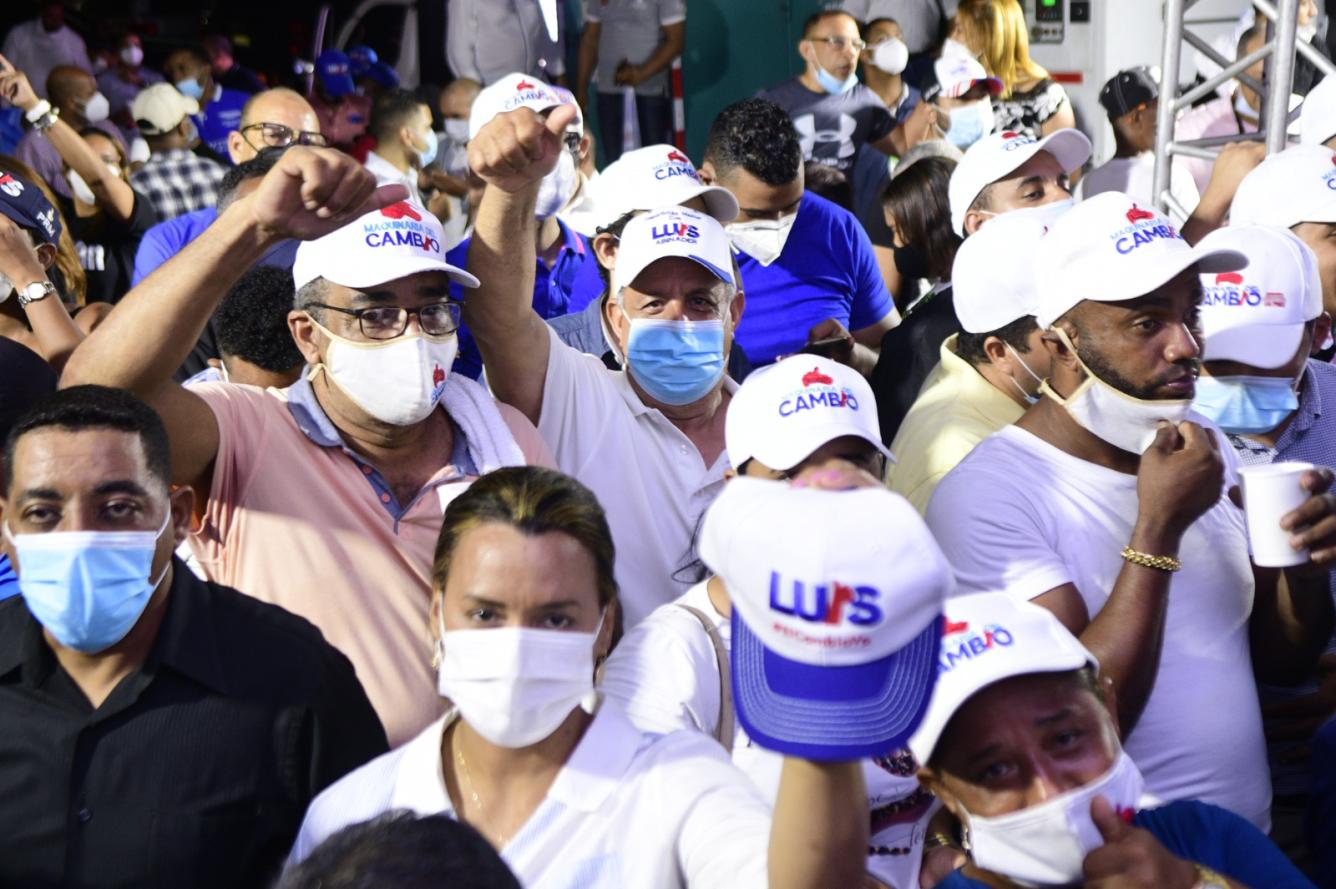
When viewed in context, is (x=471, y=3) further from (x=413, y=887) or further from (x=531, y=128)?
(x=413, y=887)

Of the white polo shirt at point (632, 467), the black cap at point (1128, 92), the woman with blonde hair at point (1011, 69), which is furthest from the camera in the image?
the woman with blonde hair at point (1011, 69)

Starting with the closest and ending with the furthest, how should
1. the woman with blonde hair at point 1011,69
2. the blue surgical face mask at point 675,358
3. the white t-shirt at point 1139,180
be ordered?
the blue surgical face mask at point 675,358
the white t-shirt at point 1139,180
the woman with blonde hair at point 1011,69

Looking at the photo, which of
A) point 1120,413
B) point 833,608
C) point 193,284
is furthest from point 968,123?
point 833,608

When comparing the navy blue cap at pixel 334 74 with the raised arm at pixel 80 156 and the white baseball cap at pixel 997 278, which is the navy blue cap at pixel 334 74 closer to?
the raised arm at pixel 80 156

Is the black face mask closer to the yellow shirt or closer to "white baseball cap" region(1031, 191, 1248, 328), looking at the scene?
the yellow shirt

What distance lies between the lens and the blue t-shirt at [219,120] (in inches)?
363

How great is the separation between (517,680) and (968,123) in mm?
6022

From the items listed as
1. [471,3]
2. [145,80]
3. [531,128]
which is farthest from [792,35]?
[531,128]

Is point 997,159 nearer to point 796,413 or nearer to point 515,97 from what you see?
point 515,97

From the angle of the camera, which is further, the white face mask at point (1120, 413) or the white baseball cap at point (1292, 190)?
the white baseball cap at point (1292, 190)

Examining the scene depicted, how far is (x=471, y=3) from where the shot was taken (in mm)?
9742

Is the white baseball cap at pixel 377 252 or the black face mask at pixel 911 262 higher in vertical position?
the white baseball cap at pixel 377 252

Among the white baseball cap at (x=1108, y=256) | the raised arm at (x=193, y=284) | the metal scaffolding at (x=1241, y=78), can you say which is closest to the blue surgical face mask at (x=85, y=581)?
the raised arm at (x=193, y=284)

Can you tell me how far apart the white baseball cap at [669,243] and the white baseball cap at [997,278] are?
1.83 ft
